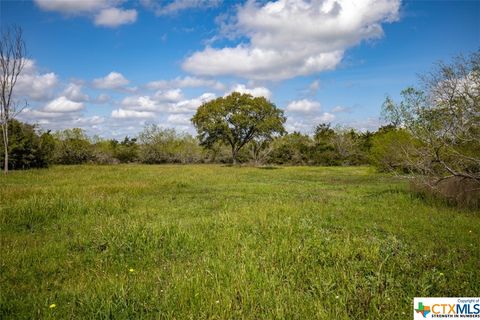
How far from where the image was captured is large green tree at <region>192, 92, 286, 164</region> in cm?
4325

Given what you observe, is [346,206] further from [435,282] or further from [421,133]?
[435,282]

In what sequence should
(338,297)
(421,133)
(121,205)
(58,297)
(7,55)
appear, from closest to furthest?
(338,297)
(58,297)
(121,205)
(421,133)
(7,55)

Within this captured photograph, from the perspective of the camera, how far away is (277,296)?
14.4 ft

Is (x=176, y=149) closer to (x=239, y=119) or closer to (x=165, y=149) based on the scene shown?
(x=165, y=149)

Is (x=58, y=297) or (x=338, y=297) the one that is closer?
(x=338, y=297)

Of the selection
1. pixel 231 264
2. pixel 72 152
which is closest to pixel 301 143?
pixel 72 152

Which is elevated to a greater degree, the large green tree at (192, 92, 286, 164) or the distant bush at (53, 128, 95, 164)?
the large green tree at (192, 92, 286, 164)

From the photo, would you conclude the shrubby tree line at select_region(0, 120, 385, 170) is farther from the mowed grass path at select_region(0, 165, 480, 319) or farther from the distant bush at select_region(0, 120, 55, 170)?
the mowed grass path at select_region(0, 165, 480, 319)

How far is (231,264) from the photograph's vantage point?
5.54 m

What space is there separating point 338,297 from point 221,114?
41098 millimetres

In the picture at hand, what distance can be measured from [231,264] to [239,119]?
3776 cm

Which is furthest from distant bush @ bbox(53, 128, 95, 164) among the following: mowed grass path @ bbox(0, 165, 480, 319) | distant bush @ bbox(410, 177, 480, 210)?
distant bush @ bbox(410, 177, 480, 210)

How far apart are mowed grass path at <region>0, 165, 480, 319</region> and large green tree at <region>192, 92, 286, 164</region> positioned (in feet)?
109

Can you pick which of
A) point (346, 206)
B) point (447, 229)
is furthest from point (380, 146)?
point (447, 229)
